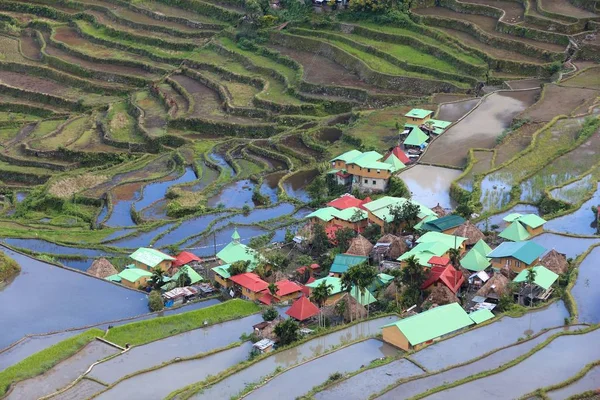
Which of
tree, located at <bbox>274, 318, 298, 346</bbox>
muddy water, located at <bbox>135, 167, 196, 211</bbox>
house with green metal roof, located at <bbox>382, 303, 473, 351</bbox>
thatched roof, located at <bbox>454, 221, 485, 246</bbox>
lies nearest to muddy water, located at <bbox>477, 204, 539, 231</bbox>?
thatched roof, located at <bbox>454, 221, 485, 246</bbox>

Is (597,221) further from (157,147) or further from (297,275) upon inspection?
(157,147)

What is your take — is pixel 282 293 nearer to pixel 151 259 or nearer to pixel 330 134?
pixel 151 259

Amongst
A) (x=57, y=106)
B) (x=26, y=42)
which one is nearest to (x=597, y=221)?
(x=57, y=106)

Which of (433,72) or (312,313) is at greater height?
(433,72)

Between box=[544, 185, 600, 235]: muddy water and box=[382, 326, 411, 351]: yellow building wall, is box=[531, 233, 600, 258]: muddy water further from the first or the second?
box=[382, 326, 411, 351]: yellow building wall

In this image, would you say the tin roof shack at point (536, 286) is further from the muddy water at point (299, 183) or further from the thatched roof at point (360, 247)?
the muddy water at point (299, 183)

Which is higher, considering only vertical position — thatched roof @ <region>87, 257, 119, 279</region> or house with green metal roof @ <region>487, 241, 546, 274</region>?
house with green metal roof @ <region>487, 241, 546, 274</region>
